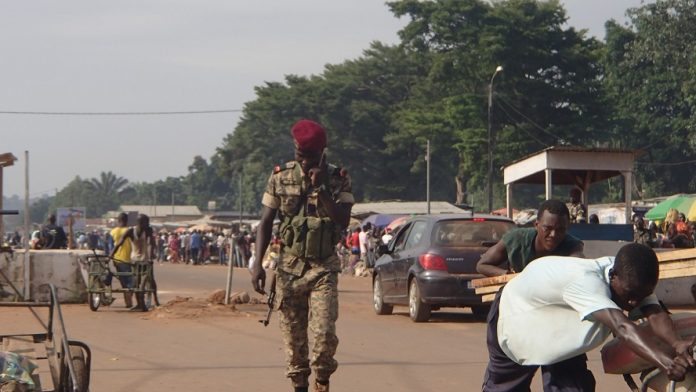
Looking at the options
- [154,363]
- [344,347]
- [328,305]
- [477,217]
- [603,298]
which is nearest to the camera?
[603,298]

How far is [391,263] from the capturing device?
1619 cm

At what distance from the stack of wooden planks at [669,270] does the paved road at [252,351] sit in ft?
8.17

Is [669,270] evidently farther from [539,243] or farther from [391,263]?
[391,263]

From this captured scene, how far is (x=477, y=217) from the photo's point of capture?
15188 mm

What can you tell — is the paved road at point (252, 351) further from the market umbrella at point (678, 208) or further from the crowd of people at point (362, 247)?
the market umbrella at point (678, 208)

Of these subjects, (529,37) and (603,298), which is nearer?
(603,298)

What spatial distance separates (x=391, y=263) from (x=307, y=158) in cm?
898

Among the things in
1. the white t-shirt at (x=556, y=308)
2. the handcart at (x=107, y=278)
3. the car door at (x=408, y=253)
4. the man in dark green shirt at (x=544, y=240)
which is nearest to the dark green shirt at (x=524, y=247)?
the man in dark green shirt at (x=544, y=240)

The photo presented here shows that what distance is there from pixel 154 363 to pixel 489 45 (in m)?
41.1

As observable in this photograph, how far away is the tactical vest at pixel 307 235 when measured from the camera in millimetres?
7312

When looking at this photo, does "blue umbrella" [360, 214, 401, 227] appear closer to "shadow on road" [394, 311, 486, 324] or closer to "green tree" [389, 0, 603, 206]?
"green tree" [389, 0, 603, 206]

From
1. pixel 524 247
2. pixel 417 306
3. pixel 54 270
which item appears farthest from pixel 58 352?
pixel 54 270

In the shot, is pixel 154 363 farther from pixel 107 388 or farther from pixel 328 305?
pixel 328 305

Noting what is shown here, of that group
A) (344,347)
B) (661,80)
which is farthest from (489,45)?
(344,347)
